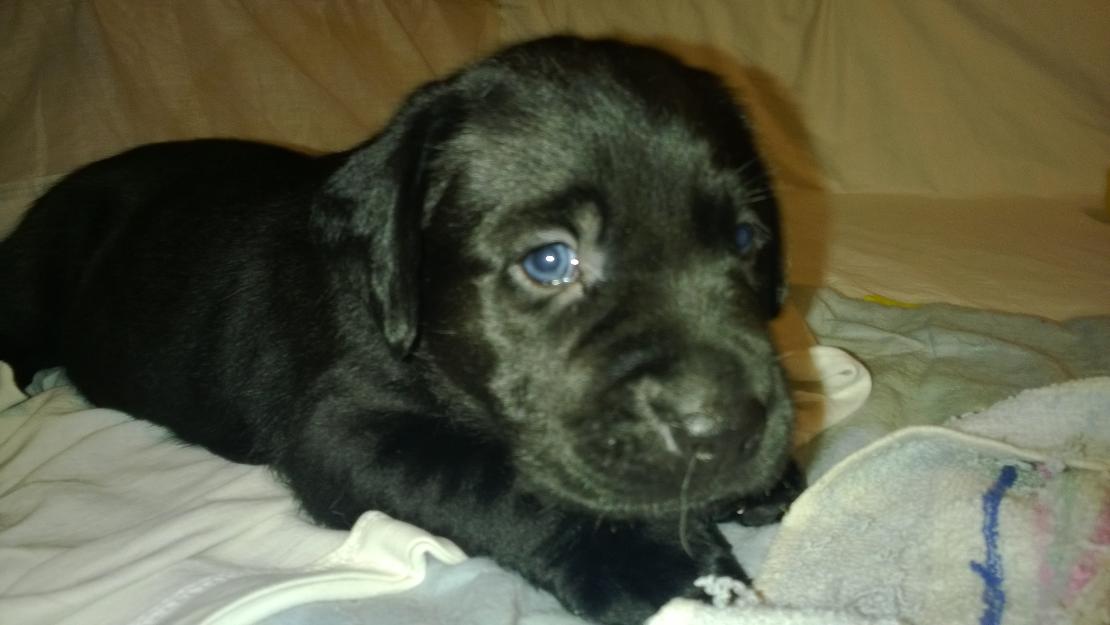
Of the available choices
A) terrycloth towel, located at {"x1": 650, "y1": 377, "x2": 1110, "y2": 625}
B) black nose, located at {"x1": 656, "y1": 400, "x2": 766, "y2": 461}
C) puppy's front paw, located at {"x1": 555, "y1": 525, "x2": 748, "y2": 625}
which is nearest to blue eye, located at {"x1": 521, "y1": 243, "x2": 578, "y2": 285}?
black nose, located at {"x1": 656, "y1": 400, "x2": 766, "y2": 461}

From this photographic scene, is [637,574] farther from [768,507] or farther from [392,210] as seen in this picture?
[392,210]

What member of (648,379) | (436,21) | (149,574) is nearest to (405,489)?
(149,574)

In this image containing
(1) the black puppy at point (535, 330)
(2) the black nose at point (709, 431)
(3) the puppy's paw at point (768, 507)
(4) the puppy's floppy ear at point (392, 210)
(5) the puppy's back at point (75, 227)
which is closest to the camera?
(2) the black nose at point (709, 431)

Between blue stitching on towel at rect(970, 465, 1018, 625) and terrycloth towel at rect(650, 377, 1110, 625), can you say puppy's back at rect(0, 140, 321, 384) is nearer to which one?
terrycloth towel at rect(650, 377, 1110, 625)

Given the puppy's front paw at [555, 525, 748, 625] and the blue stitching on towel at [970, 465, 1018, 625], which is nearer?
the blue stitching on towel at [970, 465, 1018, 625]

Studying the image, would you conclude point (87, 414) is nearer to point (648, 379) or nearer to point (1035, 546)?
point (648, 379)

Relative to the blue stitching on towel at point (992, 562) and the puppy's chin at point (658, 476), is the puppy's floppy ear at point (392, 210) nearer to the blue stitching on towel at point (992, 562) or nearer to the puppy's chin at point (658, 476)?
the puppy's chin at point (658, 476)

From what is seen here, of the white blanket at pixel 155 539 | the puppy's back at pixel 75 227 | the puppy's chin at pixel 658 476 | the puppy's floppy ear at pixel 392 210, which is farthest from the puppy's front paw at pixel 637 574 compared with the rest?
the puppy's back at pixel 75 227

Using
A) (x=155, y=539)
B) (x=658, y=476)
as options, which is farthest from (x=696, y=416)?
(x=155, y=539)
